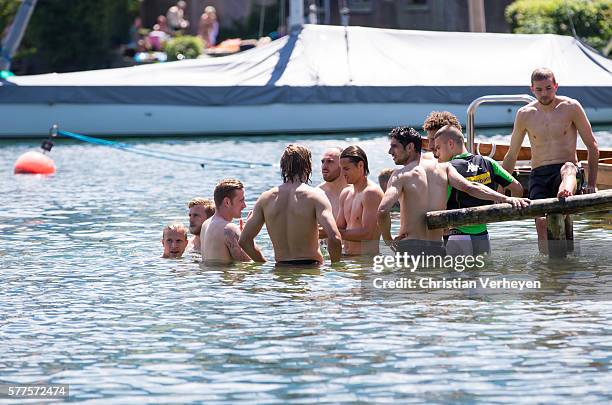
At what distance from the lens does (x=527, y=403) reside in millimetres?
8055

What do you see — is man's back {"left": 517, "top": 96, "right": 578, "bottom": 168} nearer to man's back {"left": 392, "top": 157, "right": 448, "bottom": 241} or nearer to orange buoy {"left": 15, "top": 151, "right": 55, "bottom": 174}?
man's back {"left": 392, "top": 157, "right": 448, "bottom": 241}

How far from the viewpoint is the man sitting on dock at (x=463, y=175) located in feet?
40.2

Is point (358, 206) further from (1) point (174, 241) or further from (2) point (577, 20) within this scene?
(2) point (577, 20)

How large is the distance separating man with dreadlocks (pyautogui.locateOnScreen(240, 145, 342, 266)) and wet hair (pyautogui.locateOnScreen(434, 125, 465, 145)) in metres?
1.23

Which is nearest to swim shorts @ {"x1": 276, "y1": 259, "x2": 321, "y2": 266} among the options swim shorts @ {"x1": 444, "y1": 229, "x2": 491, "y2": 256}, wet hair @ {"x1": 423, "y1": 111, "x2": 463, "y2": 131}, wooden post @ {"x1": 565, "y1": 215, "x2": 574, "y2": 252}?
swim shorts @ {"x1": 444, "y1": 229, "x2": 491, "y2": 256}

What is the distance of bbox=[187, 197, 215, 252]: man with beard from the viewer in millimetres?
13859

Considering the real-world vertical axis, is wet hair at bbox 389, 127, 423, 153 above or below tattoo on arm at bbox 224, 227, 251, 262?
above

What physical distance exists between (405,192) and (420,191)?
0.14 metres

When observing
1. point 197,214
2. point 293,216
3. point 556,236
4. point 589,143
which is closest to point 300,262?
point 293,216

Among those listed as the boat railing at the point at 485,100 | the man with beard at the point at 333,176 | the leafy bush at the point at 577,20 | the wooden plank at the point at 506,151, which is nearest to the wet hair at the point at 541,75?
the man with beard at the point at 333,176

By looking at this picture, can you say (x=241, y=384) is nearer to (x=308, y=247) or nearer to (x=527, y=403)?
(x=527, y=403)

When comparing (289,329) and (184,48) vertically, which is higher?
(184,48)

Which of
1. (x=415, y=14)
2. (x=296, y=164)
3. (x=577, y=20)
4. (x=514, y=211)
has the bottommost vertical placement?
(x=514, y=211)

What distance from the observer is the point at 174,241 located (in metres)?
14.1
